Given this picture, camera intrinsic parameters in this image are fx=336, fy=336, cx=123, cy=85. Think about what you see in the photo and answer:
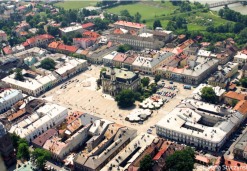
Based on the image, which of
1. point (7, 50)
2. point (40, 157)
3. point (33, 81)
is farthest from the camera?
point (7, 50)

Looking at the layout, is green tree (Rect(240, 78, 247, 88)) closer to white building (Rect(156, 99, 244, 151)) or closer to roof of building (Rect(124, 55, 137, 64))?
white building (Rect(156, 99, 244, 151))

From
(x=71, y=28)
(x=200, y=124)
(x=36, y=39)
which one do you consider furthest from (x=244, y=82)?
(x=71, y=28)

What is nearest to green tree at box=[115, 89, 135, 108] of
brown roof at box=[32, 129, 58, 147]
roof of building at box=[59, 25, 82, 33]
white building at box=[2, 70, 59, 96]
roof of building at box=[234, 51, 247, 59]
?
brown roof at box=[32, 129, 58, 147]

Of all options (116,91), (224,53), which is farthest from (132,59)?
(224,53)

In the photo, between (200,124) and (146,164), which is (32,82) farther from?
(146,164)

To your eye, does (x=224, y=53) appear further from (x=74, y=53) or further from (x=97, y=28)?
(x=97, y=28)
